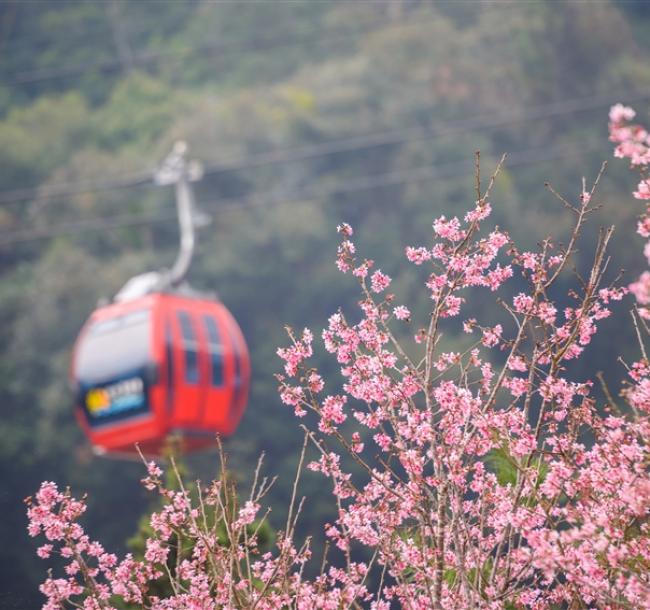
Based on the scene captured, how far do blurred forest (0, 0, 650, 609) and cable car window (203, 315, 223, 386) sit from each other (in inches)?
375

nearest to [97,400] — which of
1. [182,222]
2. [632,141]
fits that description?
[182,222]

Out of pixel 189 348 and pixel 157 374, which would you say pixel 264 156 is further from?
pixel 157 374

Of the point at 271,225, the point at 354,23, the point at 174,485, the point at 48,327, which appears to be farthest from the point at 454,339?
the point at 174,485

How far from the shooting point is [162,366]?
555 inches

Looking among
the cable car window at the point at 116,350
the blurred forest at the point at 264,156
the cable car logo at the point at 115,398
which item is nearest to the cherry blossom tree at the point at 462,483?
the cable car logo at the point at 115,398

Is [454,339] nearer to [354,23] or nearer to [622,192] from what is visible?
[622,192]

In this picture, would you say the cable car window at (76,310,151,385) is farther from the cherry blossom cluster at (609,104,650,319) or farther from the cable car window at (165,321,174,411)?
the cherry blossom cluster at (609,104,650,319)

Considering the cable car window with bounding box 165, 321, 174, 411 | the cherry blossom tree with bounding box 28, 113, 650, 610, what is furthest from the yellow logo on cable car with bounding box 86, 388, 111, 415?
the cherry blossom tree with bounding box 28, 113, 650, 610

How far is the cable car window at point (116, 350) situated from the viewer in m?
14.4

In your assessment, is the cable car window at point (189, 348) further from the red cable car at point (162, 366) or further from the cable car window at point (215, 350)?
the cable car window at point (215, 350)

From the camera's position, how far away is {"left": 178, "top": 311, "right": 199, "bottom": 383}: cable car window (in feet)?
47.4

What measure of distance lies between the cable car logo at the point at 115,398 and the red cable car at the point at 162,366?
1cm

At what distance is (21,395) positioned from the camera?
28484mm

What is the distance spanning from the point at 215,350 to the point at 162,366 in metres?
0.96
